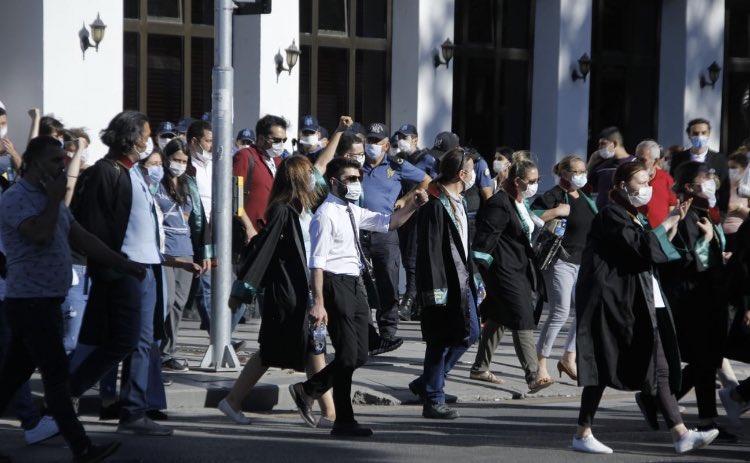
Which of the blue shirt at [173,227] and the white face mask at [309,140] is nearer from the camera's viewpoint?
the blue shirt at [173,227]

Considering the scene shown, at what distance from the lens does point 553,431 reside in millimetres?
9281

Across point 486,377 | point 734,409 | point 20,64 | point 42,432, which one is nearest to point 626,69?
point 20,64

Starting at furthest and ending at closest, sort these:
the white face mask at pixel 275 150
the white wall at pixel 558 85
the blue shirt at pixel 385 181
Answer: the white wall at pixel 558 85 < the blue shirt at pixel 385 181 < the white face mask at pixel 275 150

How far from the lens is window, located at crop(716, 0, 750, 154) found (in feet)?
75.9

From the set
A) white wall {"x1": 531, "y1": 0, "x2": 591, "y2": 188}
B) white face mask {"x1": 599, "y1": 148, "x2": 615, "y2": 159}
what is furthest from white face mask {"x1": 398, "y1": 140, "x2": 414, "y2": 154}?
white wall {"x1": 531, "y1": 0, "x2": 591, "y2": 188}

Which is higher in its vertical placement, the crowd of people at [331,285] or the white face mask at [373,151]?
the white face mask at [373,151]

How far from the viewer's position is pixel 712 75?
73.0ft

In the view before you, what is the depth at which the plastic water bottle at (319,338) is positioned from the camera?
889cm

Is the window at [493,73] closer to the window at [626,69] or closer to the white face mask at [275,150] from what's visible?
the window at [626,69]

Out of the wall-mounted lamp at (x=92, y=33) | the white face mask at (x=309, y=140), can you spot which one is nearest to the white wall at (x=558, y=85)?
the wall-mounted lamp at (x=92, y=33)

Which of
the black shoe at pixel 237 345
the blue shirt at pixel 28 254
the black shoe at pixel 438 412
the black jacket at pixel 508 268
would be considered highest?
the blue shirt at pixel 28 254

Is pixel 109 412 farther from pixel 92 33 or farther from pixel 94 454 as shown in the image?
pixel 92 33

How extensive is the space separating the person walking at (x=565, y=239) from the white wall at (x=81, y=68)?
6.24 metres

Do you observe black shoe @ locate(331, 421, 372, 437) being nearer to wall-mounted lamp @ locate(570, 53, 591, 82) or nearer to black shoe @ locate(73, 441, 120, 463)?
black shoe @ locate(73, 441, 120, 463)
